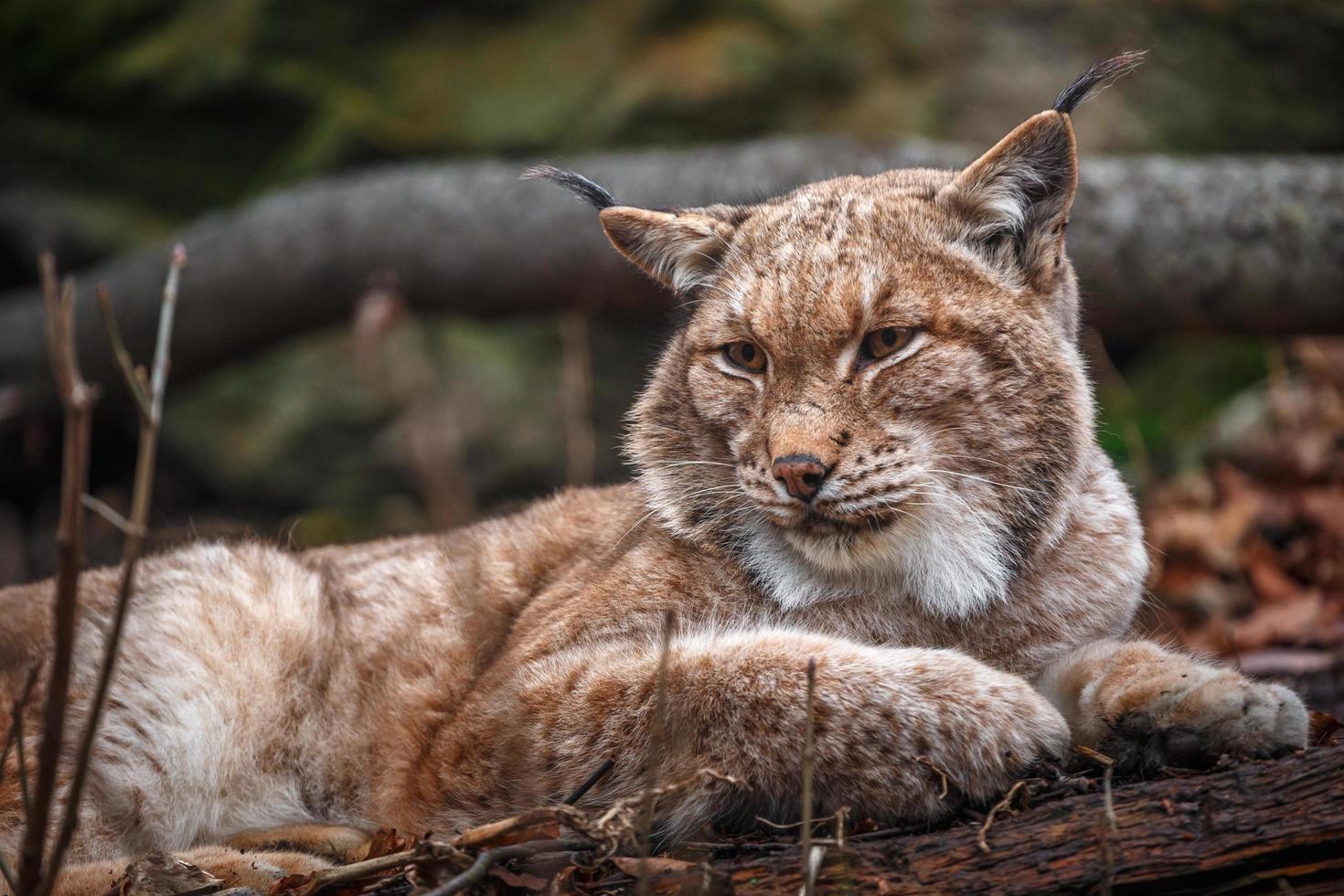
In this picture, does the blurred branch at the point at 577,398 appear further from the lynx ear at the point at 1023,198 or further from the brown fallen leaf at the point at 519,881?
the brown fallen leaf at the point at 519,881

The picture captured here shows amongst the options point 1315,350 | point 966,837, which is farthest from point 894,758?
point 1315,350

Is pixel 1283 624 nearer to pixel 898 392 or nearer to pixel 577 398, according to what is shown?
pixel 898 392

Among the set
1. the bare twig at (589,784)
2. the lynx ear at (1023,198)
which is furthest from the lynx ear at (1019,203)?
the bare twig at (589,784)

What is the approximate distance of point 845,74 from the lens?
9.98 meters

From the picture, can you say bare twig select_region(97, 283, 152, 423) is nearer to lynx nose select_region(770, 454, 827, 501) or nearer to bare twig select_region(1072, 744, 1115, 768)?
Answer: lynx nose select_region(770, 454, 827, 501)

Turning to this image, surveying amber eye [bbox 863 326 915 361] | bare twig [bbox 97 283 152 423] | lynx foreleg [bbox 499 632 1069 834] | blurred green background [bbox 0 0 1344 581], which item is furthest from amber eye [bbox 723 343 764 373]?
blurred green background [bbox 0 0 1344 581]

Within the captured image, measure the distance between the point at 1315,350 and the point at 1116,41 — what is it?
2.83 meters

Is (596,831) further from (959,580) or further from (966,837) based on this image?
(959,580)

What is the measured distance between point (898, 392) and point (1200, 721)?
48.8 inches

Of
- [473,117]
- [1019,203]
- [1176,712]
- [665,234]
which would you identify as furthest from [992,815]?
[473,117]

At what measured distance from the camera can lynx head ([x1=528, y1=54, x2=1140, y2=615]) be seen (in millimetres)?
3797

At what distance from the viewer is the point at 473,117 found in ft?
33.7

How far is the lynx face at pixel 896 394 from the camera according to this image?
380 cm

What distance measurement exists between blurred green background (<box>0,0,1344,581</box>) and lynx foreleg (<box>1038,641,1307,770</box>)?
5999 mm
